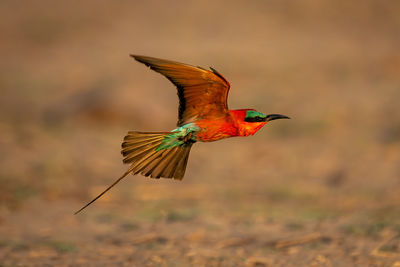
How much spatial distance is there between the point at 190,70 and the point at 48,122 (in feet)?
18.8

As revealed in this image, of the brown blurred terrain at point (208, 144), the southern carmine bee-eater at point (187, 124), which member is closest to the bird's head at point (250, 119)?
the southern carmine bee-eater at point (187, 124)

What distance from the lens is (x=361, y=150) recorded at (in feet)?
24.4

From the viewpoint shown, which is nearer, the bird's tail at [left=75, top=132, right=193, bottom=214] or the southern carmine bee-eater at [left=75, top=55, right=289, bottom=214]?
the southern carmine bee-eater at [left=75, top=55, right=289, bottom=214]

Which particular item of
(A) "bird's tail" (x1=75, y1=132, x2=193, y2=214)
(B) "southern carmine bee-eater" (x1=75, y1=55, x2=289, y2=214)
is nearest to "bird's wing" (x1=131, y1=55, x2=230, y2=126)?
(B) "southern carmine bee-eater" (x1=75, y1=55, x2=289, y2=214)

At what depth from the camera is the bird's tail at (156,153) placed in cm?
323

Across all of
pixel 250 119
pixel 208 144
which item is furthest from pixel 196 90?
pixel 208 144

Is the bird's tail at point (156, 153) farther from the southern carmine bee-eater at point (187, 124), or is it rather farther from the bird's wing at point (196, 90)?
the bird's wing at point (196, 90)

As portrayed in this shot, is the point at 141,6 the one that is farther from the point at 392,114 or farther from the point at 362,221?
the point at 362,221

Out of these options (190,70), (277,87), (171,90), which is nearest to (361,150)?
(277,87)

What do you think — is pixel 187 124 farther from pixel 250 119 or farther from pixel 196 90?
pixel 250 119

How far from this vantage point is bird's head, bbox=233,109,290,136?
3012 millimetres

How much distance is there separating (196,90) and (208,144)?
5.03 meters

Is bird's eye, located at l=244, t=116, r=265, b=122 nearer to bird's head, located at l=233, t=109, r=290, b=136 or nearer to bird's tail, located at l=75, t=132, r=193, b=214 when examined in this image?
bird's head, located at l=233, t=109, r=290, b=136

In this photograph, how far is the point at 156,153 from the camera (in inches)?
128
